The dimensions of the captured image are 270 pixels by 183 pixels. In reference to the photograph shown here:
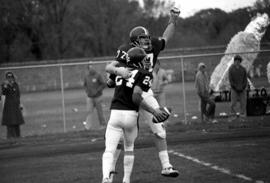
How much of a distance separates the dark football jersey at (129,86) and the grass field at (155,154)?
136 centimetres

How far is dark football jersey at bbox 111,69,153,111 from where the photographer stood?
23.3 ft

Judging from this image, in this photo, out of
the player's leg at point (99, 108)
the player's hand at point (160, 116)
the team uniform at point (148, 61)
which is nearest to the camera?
the player's hand at point (160, 116)

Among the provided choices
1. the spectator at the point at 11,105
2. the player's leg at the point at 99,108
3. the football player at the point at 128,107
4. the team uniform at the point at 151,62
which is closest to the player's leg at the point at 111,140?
the football player at the point at 128,107

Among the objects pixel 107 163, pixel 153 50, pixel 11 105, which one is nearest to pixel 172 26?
pixel 153 50

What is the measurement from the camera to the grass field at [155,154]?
8.41m

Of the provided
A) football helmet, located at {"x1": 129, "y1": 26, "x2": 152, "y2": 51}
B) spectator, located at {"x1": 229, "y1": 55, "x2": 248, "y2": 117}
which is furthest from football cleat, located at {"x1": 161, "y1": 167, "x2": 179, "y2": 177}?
spectator, located at {"x1": 229, "y1": 55, "x2": 248, "y2": 117}

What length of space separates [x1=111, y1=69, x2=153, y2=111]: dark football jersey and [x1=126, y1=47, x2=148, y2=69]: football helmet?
0.12 meters

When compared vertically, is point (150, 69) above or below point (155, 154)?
above

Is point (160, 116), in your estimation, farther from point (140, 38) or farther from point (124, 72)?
point (140, 38)

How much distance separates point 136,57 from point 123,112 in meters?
0.71

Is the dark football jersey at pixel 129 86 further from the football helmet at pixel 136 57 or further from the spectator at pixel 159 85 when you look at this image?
the spectator at pixel 159 85

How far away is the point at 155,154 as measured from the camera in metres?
10.6

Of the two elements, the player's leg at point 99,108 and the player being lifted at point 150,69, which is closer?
the player being lifted at point 150,69

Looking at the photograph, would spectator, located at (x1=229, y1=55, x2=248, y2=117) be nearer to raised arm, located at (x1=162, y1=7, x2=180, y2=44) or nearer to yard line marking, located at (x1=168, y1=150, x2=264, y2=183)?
yard line marking, located at (x1=168, y1=150, x2=264, y2=183)
